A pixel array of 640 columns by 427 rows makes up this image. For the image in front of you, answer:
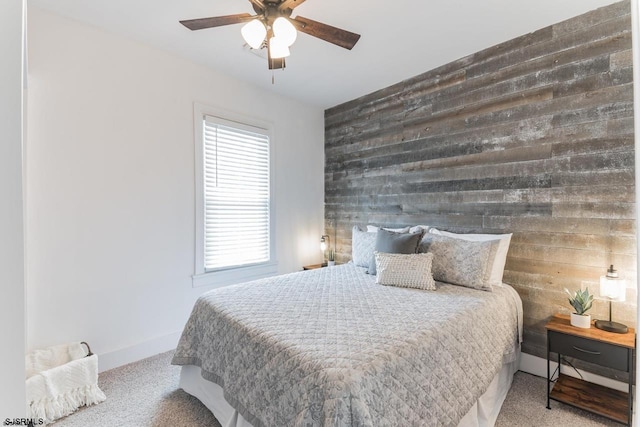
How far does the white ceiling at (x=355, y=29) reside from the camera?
2.12 metres

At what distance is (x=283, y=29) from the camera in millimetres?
1627

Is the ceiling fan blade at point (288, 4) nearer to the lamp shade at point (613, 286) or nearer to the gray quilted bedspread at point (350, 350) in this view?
the gray quilted bedspread at point (350, 350)

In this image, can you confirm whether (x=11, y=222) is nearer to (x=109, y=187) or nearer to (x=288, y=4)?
(x=288, y=4)

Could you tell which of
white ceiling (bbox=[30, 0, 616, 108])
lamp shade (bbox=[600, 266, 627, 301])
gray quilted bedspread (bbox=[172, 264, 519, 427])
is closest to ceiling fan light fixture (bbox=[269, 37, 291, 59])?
white ceiling (bbox=[30, 0, 616, 108])

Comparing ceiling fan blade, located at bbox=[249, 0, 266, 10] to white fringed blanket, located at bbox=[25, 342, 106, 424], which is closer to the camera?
ceiling fan blade, located at bbox=[249, 0, 266, 10]

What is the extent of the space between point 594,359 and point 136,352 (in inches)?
136

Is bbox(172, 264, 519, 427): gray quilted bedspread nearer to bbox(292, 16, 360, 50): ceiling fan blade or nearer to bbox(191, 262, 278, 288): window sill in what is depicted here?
bbox(191, 262, 278, 288): window sill

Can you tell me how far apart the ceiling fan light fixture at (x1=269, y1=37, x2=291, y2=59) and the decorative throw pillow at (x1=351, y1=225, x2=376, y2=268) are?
1.94 meters

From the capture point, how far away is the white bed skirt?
1634 millimetres

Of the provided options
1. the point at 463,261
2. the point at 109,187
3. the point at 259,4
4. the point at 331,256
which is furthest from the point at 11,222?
the point at 331,256

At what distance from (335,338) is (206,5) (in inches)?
93.3

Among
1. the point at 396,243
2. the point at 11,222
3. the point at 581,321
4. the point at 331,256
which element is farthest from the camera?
the point at 331,256

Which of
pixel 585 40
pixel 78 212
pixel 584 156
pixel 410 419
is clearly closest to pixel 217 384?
pixel 410 419

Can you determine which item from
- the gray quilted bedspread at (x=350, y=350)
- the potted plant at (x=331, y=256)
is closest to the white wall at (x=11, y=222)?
the gray quilted bedspread at (x=350, y=350)
